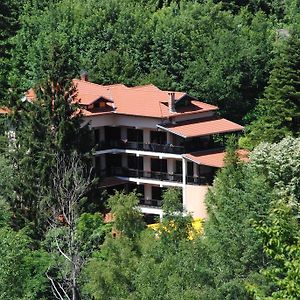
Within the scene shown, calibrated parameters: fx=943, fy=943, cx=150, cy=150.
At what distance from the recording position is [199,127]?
4378cm

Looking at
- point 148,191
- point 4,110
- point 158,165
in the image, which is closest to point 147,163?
point 158,165

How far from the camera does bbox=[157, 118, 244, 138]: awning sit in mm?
42688

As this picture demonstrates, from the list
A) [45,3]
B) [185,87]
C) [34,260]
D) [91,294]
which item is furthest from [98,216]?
[45,3]

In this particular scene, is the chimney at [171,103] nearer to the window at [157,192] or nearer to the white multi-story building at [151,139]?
the white multi-story building at [151,139]

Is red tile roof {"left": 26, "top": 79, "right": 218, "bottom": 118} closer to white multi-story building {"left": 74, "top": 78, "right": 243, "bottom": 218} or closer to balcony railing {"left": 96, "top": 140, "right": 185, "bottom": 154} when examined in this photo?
white multi-story building {"left": 74, "top": 78, "right": 243, "bottom": 218}

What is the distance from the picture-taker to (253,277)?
23656 mm

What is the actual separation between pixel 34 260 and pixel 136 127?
17.0 metres

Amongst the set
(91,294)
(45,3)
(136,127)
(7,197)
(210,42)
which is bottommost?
(91,294)

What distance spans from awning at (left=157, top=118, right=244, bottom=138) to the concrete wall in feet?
7.78

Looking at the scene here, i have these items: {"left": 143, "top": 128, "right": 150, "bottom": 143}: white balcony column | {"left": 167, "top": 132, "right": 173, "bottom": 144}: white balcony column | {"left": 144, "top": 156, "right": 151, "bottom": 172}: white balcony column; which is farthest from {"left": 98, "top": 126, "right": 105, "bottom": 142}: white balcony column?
{"left": 167, "top": 132, "right": 173, "bottom": 144}: white balcony column

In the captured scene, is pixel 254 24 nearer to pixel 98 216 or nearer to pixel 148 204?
pixel 148 204

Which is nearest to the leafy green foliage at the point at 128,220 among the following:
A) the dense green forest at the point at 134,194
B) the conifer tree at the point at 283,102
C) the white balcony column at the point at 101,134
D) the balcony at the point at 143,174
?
the dense green forest at the point at 134,194

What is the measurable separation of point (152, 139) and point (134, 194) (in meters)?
15.5

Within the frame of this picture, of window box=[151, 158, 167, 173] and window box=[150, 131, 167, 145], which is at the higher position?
window box=[150, 131, 167, 145]
